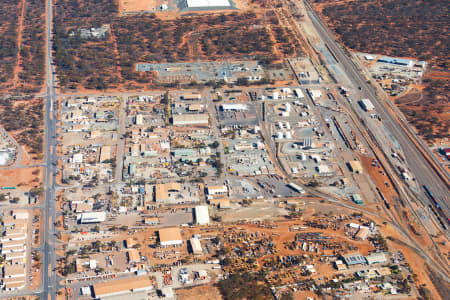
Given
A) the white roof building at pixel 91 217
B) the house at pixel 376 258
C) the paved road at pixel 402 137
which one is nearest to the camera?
the house at pixel 376 258

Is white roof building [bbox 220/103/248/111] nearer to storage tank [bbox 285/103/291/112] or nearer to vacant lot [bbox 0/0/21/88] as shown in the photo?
storage tank [bbox 285/103/291/112]

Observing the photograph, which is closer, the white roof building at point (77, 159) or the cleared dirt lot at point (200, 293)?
the cleared dirt lot at point (200, 293)

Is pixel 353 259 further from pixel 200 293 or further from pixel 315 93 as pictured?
pixel 315 93

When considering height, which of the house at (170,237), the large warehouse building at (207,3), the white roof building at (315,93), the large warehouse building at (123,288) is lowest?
the large warehouse building at (123,288)

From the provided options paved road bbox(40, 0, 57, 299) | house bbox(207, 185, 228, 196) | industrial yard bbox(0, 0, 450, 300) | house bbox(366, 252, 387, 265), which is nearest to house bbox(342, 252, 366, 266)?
industrial yard bbox(0, 0, 450, 300)

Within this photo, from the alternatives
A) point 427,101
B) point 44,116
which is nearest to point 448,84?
point 427,101

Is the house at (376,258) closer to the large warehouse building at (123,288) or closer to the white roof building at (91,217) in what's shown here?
the large warehouse building at (123,288)

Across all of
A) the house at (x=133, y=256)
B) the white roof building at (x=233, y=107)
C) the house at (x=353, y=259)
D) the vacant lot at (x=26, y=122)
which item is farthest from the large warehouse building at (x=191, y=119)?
the house at (x=353, y=259)
